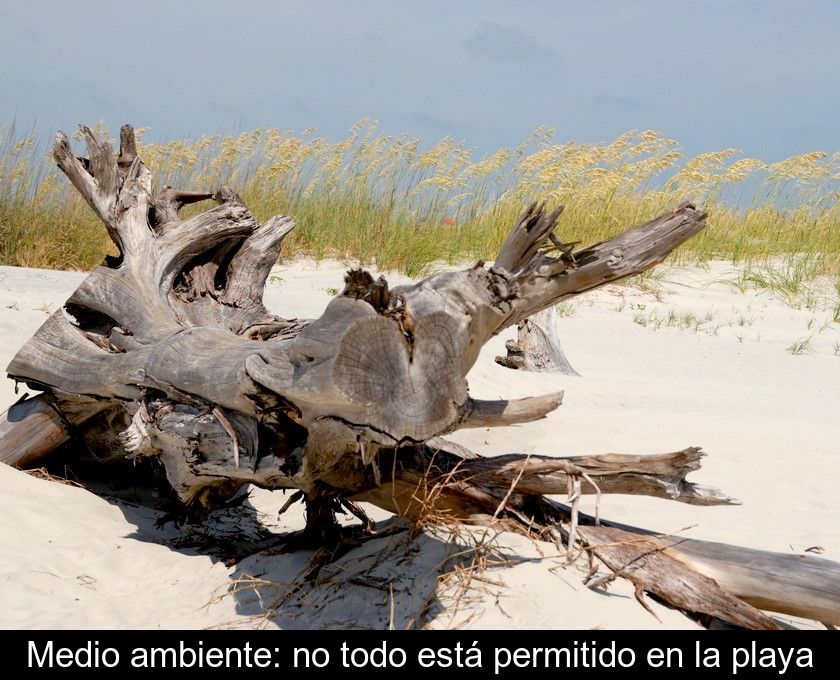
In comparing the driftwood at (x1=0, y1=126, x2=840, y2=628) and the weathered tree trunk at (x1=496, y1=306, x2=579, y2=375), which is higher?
the driftwood at (x1=0, y1=126, x2=840, y2=628)

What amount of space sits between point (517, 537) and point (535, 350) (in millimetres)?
3593

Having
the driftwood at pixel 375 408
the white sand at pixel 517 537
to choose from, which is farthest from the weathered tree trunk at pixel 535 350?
the driftwood at pixel 375 408

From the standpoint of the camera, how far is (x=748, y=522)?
3.93m

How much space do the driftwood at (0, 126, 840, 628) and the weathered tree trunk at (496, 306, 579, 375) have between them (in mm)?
2700

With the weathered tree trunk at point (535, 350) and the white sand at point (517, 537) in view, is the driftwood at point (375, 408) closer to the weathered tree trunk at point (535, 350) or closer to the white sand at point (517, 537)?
the white sand at point (517, 537)

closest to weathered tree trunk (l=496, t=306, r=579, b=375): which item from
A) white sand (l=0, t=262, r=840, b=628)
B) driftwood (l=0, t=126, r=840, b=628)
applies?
white sand (l=0, t=262, r=840, b=628)

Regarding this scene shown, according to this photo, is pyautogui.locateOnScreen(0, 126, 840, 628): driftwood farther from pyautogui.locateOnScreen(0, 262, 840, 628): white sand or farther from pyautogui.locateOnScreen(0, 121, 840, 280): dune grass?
pyautogui.locateOnScreen(0, 121, 840, 280): dune grass

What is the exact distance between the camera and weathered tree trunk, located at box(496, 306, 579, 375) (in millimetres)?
6332

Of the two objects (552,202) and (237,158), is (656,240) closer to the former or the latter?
(552,202)

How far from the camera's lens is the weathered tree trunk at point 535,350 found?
20.8 ft

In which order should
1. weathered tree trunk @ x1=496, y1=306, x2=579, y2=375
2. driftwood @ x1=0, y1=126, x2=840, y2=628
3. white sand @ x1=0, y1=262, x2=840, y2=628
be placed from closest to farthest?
driftwood @ x1=0, y1=126, x2=840, y2=628
white sand @ x1=0, y1=262, x2=840, y2=628
weathered tree trunk @ x1=496, y1=306, x2=579, y2=375

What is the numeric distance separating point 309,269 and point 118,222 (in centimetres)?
605

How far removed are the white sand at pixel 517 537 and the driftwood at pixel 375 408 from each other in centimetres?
17

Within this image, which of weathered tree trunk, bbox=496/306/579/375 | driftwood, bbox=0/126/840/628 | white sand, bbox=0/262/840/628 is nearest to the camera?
driftwood, bbox=0/126/840/628
